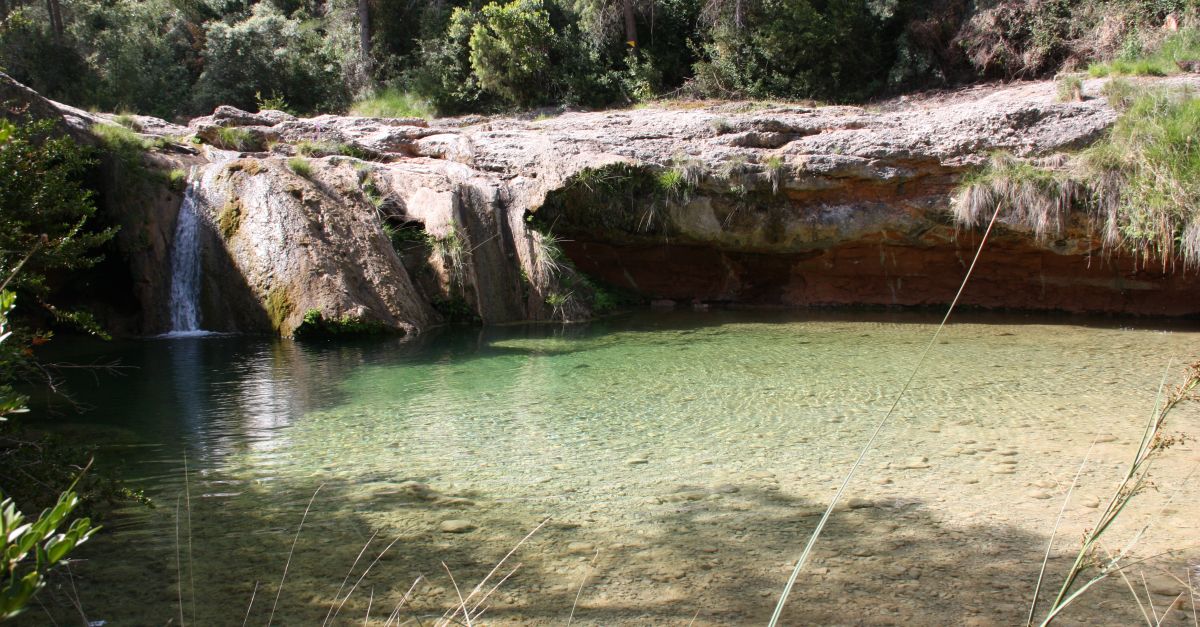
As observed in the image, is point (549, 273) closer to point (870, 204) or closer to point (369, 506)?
point (870, 204)

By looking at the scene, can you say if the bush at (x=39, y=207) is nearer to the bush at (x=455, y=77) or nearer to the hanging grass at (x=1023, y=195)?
the hanging grass at (x=1023, y=195)

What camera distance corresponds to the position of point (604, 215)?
40.0 feet

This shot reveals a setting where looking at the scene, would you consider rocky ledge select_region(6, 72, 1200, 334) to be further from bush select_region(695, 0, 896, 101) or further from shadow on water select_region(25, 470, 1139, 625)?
shadow on water select_region(25, 470, 1139, 625)

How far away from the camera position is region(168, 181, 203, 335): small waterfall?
10211 mm

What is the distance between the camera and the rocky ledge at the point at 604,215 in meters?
10.3

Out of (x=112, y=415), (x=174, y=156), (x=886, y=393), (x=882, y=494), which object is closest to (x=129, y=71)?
(x=174, y=156)

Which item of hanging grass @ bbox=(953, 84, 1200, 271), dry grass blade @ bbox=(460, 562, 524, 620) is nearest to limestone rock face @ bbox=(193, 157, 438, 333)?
dry grass blade @ bbox=(460, 562, 524, 620)

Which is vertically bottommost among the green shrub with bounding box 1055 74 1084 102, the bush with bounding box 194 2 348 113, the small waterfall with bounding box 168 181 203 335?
the small waterfall with bounding box 168 181 203 335

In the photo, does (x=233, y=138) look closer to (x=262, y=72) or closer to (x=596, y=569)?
(x=262, y=72)

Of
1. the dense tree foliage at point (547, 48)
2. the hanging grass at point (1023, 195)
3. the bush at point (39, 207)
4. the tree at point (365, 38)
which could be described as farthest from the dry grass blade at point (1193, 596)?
the tree at point (365, 38)

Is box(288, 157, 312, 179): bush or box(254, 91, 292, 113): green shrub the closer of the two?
box(288, 157, 312, 179): bush

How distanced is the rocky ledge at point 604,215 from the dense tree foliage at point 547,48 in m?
3.33

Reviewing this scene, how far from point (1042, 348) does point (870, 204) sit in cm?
351

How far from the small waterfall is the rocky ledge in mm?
132
